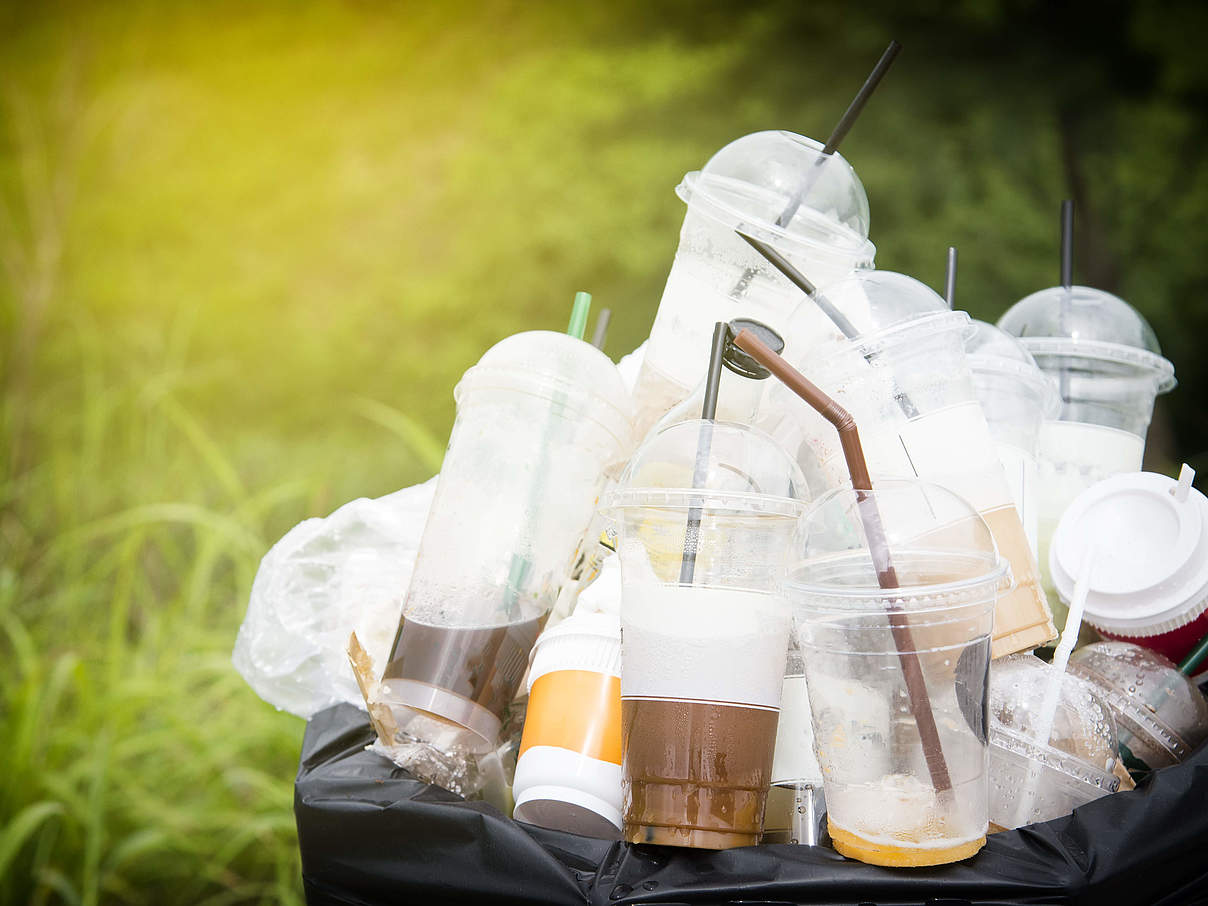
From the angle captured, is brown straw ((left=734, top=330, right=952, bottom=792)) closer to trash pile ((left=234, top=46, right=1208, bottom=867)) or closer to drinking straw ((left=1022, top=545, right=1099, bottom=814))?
trash pile ((left=234, top=46, right=1208, bottom=867))

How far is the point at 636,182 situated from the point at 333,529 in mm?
1715

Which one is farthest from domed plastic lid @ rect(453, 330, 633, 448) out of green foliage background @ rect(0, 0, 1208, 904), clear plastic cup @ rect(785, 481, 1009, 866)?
green foliage background @ rect(0, 0, 1208, 904)

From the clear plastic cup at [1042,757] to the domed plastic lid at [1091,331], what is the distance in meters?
0.45

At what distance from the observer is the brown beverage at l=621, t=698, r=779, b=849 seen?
73cm

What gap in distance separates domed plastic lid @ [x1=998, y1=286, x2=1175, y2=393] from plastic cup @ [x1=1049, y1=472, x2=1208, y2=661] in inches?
7.6

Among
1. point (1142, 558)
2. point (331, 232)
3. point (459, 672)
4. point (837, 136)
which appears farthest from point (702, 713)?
point (331, 232)

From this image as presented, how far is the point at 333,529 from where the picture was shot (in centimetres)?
121

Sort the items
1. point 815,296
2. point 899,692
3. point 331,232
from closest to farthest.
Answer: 1. point 899,692
2. point 815,296
3. point 331,232

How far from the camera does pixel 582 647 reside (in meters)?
Answer: 0.86

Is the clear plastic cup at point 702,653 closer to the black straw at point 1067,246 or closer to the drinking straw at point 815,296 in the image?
the drinking straw at point 815,296

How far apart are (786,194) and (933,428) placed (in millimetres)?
317

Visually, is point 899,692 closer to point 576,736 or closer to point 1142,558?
point 576,736

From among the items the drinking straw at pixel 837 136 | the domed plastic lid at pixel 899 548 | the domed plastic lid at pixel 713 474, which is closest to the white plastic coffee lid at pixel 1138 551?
the domed plastic lid at pixel 899 548

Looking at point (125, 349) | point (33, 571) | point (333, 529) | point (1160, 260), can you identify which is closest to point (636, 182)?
point (1160, 260)
